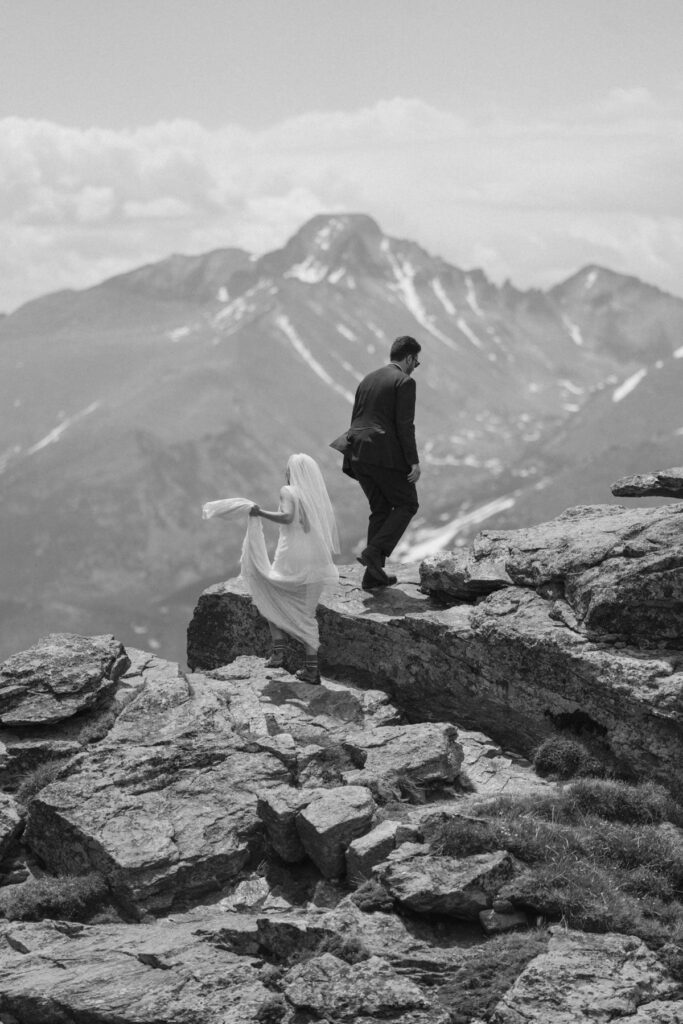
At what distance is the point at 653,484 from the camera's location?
21.5m

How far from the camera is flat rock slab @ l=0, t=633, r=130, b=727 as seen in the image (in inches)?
794

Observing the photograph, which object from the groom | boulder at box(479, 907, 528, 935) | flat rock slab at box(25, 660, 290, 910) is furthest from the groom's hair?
boulder at box(479, 907, 528, 935)

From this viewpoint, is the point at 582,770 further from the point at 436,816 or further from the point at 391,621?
the point at 391,621

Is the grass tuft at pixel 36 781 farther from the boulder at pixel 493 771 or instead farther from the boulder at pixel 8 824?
the boulder at pixel 493 771

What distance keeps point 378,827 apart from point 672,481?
9.17 meters

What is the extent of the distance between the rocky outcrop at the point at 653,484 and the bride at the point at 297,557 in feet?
17.1

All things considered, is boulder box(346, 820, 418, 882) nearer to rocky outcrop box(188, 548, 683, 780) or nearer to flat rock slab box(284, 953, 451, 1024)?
flat rock slab box(284, 953, 451, 1024)

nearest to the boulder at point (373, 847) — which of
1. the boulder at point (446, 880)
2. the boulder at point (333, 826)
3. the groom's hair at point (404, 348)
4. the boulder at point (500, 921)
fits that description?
the boulder at point (333, 826)

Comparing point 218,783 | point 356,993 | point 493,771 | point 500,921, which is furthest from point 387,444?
point 356,993

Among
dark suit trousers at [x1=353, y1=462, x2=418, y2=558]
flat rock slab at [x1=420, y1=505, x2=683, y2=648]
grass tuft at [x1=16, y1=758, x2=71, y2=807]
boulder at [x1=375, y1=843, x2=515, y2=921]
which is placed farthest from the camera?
dark suit trousers at [x1=353, y1=462, x2=418, y2=558]

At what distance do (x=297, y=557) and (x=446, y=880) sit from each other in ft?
26.9

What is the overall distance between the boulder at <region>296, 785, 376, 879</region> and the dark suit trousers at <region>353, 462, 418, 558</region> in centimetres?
705

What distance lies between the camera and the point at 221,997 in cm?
1310

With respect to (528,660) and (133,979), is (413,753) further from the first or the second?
(133,979)
